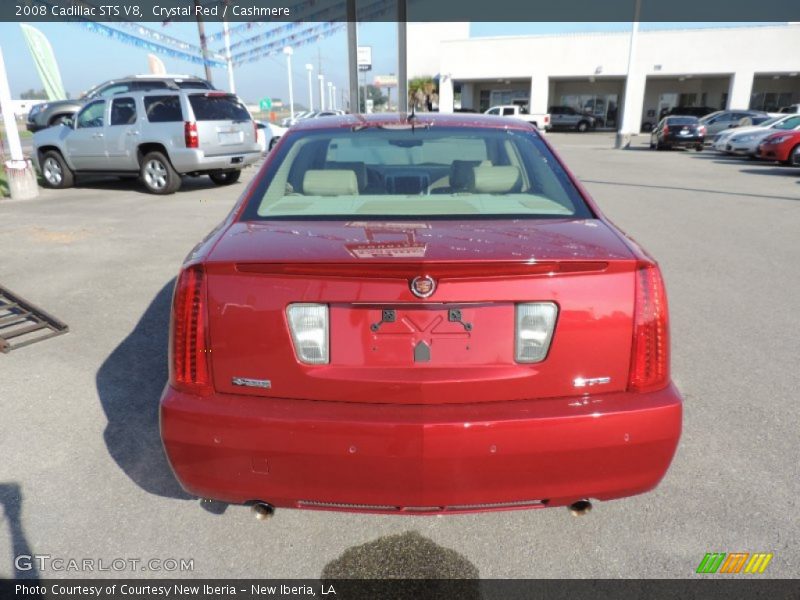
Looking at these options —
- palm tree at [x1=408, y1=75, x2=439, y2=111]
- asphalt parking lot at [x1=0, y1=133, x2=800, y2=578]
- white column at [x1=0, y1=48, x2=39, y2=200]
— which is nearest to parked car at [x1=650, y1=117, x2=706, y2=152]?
asphalt parking lot at [x1=0, y1=133, x2=800, y2=578]

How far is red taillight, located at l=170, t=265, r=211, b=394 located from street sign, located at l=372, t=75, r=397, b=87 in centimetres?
10783

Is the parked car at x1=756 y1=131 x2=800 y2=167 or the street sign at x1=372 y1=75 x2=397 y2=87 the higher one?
the street sign at x1=372 y1=75 x2=397 y2=87

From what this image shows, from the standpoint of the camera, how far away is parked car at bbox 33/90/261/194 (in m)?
12.0

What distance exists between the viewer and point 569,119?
45750mm

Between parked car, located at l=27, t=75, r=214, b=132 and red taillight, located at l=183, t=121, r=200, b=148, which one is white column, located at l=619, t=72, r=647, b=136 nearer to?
parked car, located at l=27, t=75, r=214, b=132

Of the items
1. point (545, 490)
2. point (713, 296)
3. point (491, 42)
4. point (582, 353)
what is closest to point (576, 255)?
point (582, 353)

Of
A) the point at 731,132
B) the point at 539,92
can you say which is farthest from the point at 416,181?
the point at 539,92

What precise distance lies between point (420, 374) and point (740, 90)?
Result: 50.1m

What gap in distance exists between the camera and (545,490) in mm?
2049

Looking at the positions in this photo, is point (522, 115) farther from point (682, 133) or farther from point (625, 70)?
point (682, 133)

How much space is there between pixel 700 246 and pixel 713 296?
93.7 inches

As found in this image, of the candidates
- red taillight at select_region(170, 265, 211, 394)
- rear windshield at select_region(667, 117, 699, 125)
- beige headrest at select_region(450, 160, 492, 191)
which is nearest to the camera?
red taillight at select_region(170, 265, 211, 394)

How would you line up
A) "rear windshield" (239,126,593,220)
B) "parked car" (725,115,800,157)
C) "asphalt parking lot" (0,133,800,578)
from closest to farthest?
"asphalt parking lot" (0,133,800,578)
"rear windshield" (239,126,593,220)
"parked car" (725,115,800,157)

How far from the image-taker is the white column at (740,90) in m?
42.4
